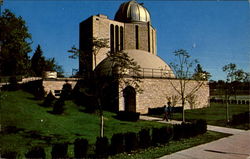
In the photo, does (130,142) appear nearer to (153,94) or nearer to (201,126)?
(201,126)

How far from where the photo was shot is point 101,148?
9406 mm

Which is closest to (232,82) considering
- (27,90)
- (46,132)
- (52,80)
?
(46,132)

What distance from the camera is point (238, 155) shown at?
32.2 ft

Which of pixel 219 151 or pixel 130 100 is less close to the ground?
pixel 130 100

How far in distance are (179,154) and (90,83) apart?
6.59 m

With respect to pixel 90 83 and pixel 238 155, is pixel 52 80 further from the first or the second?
pixel 238 155

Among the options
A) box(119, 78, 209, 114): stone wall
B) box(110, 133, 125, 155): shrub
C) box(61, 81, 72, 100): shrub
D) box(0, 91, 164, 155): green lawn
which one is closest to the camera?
box(110, 133, 125, 155): shrub

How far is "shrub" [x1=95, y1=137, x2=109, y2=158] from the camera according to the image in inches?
369

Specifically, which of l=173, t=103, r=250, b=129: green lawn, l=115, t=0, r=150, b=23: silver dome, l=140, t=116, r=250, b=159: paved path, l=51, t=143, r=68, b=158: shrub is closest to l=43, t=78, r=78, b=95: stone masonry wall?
l=173, t=103, r=250, b=129: green lawn

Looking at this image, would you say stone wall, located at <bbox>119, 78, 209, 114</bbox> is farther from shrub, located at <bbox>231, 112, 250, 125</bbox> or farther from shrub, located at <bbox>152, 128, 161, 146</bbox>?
shrub, located at <bbox>152, 128, 161, 146</bbox>

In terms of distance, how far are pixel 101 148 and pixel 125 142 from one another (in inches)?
63.5

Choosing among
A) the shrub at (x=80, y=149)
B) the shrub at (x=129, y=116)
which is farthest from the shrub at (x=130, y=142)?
the shrub at (x=129, y=116)

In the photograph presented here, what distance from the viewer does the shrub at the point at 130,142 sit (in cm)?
1059

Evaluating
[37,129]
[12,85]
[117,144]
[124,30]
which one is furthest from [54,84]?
[124,30]
